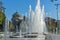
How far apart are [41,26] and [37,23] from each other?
56cm

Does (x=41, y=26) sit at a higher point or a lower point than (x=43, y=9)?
lower

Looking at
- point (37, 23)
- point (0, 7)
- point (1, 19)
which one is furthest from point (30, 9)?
point (0, 7)

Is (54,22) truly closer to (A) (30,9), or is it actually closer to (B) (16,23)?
(B) (16,23)

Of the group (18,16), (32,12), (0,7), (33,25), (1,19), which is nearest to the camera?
(33,25)

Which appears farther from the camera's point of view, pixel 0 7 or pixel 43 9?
pixel 0 7

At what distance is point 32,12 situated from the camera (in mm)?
26578

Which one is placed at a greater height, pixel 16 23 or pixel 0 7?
pixel 0 7

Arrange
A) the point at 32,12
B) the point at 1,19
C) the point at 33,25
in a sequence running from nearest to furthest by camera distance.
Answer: the point at 33,25 < the point at 32,12 < the point at 1,19

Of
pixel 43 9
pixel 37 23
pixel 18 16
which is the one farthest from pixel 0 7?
pixel 37 23

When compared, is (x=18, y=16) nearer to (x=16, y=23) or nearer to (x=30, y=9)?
(x=16, y=23)

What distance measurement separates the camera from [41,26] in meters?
25.0

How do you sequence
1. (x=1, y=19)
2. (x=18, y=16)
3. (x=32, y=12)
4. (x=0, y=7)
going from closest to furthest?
(x=32, y=12)
(x=1, y=19)
(x=0, y=7)
(x=18, y=16)

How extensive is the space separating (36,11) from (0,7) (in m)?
25.1

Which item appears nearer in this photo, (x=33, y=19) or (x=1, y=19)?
(x=33, y=19)
